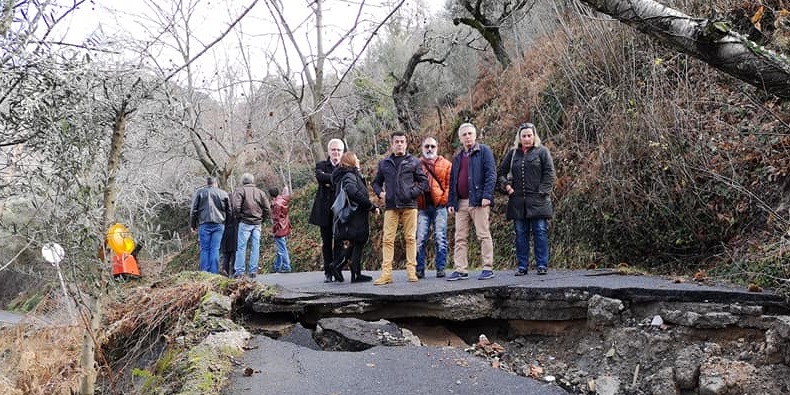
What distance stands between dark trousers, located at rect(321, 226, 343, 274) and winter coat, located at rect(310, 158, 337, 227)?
0.48 ft

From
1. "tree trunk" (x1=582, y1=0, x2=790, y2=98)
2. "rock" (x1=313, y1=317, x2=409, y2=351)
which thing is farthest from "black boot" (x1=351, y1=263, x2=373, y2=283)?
"tree trunk" (x1=582, y1=0, x2=790, y2=98)

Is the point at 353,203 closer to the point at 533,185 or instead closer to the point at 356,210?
the point at 356,210

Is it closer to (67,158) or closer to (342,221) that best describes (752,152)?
(342,221)

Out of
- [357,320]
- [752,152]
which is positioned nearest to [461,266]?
[357,320]

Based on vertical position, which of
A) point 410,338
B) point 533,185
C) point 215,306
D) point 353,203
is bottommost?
point 410,338

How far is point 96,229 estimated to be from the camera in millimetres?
4402

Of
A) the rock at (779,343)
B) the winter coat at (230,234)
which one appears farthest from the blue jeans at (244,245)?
the rock at (779,343)

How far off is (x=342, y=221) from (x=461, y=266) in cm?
185

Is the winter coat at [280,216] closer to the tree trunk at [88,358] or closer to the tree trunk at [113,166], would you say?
the tree trunk at [88,358]

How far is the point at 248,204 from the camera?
35.4 feet

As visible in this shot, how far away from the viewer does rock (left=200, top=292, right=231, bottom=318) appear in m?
6.92

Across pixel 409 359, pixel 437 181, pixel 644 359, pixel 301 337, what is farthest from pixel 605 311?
pixel 301 337

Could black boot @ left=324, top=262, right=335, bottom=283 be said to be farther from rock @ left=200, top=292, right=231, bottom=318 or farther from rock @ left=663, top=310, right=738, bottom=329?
rock @ left=663, top=310, right=738, bottom=329

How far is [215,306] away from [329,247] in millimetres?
2373
